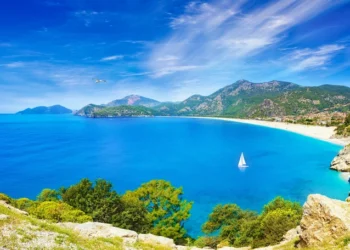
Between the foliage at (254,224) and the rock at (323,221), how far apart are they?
15540 mm

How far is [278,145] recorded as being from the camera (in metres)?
191

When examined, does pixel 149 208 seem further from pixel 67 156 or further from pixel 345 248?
pixel 67 156

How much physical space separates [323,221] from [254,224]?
75.7ft

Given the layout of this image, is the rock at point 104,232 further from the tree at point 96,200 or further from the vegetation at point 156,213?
the tree at point 96,200

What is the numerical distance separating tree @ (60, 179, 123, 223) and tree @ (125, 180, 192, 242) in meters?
6.07

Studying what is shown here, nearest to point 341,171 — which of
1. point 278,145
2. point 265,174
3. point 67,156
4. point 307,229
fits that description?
point 265,174

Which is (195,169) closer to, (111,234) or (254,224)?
(254,224)

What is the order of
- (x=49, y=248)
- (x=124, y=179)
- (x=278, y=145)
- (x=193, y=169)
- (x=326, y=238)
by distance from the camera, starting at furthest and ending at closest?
(x=278, y=145) → (x=193, y=169) → (x=124, y=179) → (x=326, y=238) → (x=49, y=248)

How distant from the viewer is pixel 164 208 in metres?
53.3

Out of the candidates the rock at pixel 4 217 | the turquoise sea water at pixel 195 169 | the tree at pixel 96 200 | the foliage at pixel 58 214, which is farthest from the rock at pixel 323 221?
the turquoise sea water at pixel 195 169

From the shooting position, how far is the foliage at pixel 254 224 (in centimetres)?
3788

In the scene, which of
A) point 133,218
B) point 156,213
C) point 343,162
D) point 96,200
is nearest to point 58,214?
point 96,200

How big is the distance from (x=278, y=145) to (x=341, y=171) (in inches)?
3134

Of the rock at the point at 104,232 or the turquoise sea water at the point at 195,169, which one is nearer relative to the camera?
the rock at the point at 104,232
